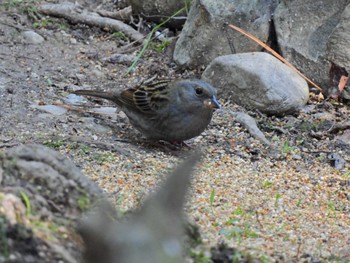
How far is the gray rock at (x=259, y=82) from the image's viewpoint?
21.5 ft

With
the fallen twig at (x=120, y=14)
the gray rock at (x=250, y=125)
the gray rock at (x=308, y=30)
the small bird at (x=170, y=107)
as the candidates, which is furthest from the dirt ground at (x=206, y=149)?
the gray rock at (x=308, y=30)

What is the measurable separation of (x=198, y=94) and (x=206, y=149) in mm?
444

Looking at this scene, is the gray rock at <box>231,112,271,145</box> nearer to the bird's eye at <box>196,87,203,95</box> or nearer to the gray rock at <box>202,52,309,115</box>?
the gray rock at <box>202,52,309,115</box>

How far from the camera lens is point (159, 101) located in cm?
610

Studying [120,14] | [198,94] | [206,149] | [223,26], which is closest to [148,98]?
[198,94]

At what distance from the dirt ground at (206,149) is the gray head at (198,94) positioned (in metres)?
0.37

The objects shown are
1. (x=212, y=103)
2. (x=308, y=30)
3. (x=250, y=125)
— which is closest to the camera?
(x=212, y=103)

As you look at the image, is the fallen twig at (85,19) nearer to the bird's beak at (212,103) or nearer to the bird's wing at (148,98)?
the bird's wing at (148,98)

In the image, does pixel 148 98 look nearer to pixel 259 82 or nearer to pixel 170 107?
pixel 170 107

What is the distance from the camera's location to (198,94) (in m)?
5.87

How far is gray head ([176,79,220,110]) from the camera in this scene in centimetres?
579

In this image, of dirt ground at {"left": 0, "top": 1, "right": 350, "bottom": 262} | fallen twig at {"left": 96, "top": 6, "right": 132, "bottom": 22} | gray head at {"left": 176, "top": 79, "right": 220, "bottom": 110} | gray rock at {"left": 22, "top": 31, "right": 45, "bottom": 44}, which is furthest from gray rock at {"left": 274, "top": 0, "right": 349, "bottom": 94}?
gray rock at {"left": 22, "top": 31, "right": 45, "bottom": 44}

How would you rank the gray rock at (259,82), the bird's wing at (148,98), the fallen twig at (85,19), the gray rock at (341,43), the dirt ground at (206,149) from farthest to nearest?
1. the fallen twig at (85,19)
2. the gray rock at (341,43)
3. the gray rock at (259,82)
4. the bird's wing at (148,98)
5. the dirt ground at (206,149)

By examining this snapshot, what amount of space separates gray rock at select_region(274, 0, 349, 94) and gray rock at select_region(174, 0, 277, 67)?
0.50ft
